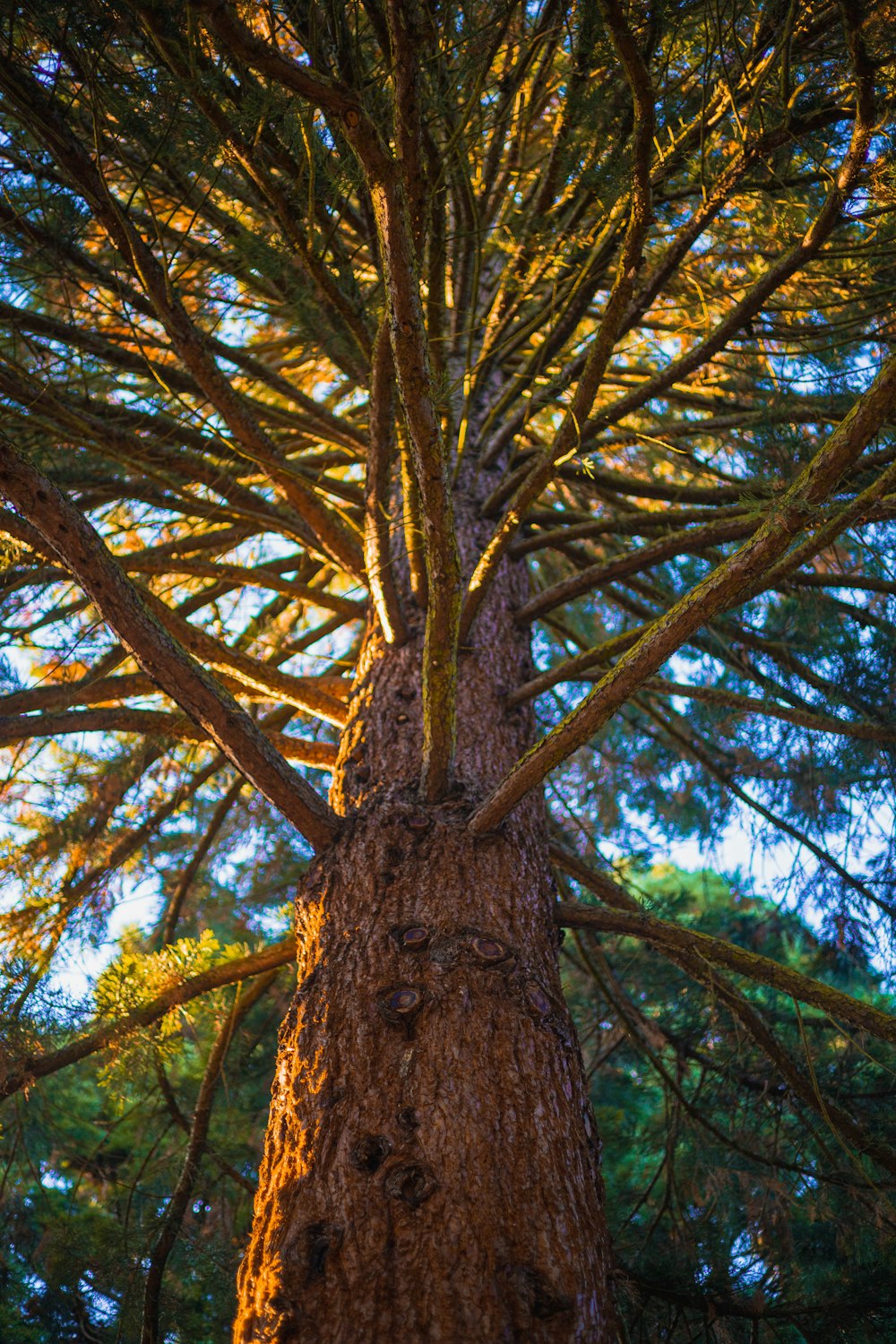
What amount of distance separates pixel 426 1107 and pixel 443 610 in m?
0.91

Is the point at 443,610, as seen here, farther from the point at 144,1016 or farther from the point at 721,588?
the point at 144,1016

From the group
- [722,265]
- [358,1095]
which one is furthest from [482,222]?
[358,1095]

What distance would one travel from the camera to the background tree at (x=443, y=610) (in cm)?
151

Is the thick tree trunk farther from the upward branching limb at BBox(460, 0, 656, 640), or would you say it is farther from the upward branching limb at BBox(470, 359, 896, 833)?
the upward branching limb at BBox(460, 0, 656, 640)

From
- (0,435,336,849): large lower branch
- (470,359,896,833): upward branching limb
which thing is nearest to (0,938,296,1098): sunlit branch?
(0,435,336,849): large lower branch

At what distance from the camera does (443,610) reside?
1808mm

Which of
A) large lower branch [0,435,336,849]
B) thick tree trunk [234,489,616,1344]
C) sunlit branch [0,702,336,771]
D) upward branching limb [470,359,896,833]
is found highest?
sunlit branch [0,702,336,771]

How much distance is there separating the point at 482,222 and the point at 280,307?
1.15 meters

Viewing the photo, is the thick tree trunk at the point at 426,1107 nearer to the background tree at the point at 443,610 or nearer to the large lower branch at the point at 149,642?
the background tree at the point at 443,610

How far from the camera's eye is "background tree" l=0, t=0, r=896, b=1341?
1.51 meters

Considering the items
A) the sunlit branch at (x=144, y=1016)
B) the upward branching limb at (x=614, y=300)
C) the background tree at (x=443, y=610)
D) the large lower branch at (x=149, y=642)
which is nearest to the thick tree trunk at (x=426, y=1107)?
the background tree at (x=443, y=610)

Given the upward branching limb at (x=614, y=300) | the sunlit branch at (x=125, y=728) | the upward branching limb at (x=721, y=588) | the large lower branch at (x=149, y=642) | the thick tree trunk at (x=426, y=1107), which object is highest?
the upward branching limb at (x=614, y=300)

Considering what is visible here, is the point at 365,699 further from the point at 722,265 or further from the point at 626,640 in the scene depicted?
the point at 722,265

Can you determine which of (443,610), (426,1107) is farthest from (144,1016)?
(443,610)
